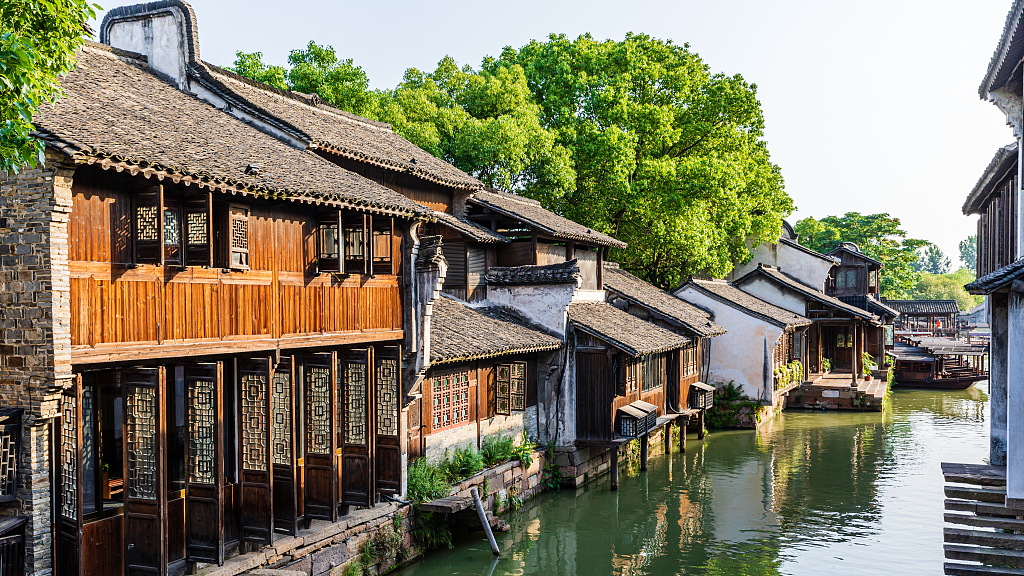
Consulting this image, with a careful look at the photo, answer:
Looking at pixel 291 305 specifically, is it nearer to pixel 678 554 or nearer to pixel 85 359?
pixel 85 359

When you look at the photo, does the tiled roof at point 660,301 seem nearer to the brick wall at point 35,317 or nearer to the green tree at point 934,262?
the brick wall at point 35,317

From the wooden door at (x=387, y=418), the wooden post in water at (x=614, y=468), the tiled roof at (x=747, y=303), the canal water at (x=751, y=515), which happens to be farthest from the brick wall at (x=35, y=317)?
the tiled roof at (x=747, y=303)

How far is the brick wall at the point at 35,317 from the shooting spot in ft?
31.2

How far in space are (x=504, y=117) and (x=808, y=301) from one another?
20079mm

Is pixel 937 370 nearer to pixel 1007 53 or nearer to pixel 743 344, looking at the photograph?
pixel 743 344

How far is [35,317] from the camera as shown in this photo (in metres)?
9.62

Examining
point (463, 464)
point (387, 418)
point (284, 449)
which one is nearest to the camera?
point (284, 449)

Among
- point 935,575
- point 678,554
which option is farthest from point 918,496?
point 678,554

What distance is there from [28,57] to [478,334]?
13.9 m

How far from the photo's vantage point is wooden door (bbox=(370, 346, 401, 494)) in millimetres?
15969

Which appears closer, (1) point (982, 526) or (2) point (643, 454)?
(1) point (982, 526)

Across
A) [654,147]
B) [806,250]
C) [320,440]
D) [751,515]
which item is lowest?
[751,515]

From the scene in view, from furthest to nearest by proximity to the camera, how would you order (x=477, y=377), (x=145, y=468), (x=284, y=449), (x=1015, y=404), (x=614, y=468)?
(x=614, y=468) → (x=477, y=377) → (x=284, y=449) → (x=145, y=468) → (x=1015, y=404)

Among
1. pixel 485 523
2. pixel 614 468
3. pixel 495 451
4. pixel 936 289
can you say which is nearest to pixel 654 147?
pixel 614 468
